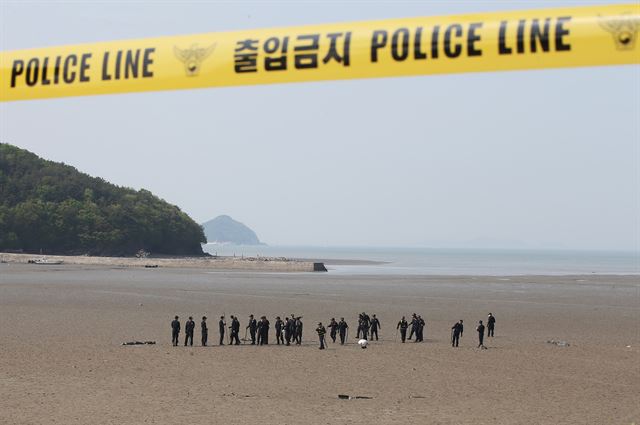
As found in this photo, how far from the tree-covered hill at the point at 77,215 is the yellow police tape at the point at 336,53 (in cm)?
14036

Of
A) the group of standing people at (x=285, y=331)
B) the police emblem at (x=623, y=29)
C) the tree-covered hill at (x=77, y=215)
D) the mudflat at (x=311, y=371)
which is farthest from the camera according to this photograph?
the tree-covered hill at (x=77, y=215)

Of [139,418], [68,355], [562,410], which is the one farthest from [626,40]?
[68,355]

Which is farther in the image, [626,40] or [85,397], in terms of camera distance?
[85,397]

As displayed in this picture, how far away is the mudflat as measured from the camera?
59.1 feet

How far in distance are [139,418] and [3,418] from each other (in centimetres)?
291

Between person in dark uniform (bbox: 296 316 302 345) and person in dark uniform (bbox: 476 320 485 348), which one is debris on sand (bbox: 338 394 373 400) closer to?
person in dark uniform (bbox: 296 316 302 345)

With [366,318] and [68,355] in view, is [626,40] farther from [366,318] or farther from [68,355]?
[366,318]

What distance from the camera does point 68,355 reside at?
25672 mm

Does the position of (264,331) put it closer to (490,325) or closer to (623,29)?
(490,325)

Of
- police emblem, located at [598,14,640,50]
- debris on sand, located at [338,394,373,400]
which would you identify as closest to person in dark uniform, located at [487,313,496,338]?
debris on sand, located at [338,394,373,400]

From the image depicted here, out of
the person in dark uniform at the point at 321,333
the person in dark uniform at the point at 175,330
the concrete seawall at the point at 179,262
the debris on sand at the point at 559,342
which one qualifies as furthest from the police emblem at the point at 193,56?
the concrete seawall at the point at 179,262

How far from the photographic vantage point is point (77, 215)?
14838 centimetres

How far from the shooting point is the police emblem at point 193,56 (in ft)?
Result: 15.1

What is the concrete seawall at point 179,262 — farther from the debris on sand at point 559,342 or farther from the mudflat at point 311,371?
the debris on sand at point 559,342
